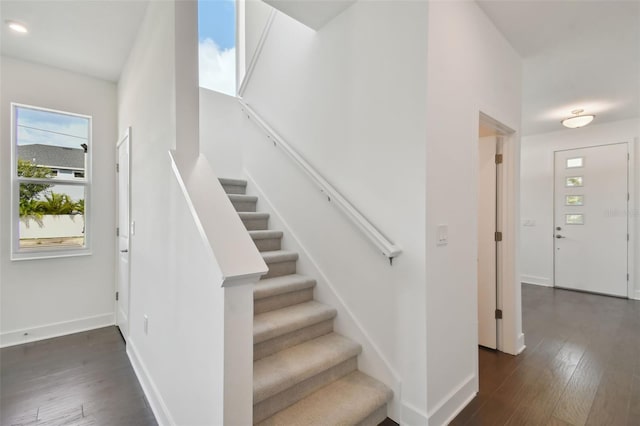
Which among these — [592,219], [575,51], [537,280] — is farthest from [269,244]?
[592,219]

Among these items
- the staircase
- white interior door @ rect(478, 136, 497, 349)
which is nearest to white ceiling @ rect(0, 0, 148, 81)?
the staircase

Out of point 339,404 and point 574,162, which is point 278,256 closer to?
point 339,404

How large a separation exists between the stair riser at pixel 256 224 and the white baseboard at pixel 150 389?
143cm

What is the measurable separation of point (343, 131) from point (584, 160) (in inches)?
198

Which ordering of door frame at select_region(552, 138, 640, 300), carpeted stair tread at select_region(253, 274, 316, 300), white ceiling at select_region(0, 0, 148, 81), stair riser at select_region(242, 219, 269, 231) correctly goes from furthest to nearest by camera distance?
1. door frame at select_region(552, 138, 640, 300)
2. stair riser at select_region(242, 219, 269, 231)
3. white ceiling at select_region(0, 0, 148, 81)
4. carpeted stair tread at select_region(253, 274, 316, 300)

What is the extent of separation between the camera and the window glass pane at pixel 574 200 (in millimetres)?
4961

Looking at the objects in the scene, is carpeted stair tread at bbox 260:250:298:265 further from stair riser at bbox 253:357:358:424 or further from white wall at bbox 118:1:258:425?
stair riser at bbox 253:357:358:424

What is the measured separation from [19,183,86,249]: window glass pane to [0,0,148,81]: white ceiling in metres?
1.33

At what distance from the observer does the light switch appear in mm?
1853

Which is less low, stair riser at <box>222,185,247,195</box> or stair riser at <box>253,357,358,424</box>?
stair riser at <box>222,185,247,195</box>

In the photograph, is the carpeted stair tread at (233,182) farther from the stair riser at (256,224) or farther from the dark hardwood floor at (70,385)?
the dark hardwood floor at (70,385)

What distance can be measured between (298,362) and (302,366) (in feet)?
0.18

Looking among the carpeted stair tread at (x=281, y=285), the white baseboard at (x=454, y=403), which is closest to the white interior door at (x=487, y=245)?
the white baseboard at (x=454, y=403)

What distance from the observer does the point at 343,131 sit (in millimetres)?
2318
